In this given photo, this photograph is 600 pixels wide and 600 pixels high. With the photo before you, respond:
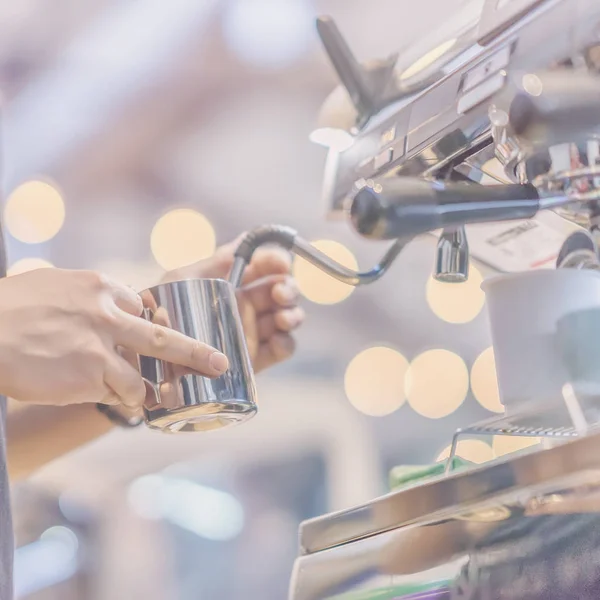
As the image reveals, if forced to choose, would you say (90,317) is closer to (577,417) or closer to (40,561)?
(577,417)

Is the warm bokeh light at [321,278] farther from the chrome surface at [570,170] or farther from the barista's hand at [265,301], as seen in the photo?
the chrome surface at [570,170]

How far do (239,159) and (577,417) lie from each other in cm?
151

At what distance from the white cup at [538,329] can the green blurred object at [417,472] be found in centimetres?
4

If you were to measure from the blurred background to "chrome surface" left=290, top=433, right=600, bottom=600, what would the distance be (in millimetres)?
218

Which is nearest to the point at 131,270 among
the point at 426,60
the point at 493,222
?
the point at 426,60

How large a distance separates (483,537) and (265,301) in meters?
0.40

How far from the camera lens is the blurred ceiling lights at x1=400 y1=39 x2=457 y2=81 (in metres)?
0.56

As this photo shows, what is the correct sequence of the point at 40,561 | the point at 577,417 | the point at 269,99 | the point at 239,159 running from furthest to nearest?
the point at 40,561 < the point at 239,159 < the point at 269,99 < the point at 577,417

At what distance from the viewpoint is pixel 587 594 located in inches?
14.7

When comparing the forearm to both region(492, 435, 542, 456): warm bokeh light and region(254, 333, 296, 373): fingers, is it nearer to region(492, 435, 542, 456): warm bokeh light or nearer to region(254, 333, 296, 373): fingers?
region(254, 333, 296, 373): fingers

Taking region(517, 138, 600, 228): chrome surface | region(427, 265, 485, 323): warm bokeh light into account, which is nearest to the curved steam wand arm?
region(517, 138, 600, 228): chrome surface

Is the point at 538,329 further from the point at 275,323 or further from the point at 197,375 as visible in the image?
the point at 275,323

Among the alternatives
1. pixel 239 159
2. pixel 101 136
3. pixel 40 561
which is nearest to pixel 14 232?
pixel 101 136

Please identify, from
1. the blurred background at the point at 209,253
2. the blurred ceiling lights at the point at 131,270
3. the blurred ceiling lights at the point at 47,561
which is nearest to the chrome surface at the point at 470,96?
the blurred background at the point at 209,253
